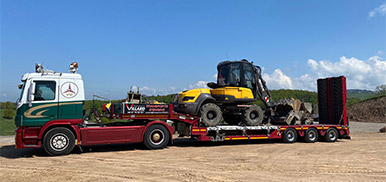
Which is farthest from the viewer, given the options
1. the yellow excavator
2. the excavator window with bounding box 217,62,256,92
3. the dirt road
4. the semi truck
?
the excavator window with bounding box 217,62,256,92

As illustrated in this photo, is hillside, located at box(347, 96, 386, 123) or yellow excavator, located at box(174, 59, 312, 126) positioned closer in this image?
yellow excavator, located at box(174, 59, 312, 126)

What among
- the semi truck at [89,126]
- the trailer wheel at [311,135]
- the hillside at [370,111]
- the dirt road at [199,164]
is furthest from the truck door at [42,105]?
the hillside at [370,111]

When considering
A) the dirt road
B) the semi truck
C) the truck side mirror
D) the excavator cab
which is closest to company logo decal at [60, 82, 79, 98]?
the semi truck

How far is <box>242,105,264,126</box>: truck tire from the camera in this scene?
12.9 meters

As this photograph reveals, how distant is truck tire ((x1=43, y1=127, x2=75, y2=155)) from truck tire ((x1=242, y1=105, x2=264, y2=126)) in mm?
7060

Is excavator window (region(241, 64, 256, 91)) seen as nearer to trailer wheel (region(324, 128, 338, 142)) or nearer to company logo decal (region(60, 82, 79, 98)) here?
trailer wheel (region(324, 128, 338, 142))

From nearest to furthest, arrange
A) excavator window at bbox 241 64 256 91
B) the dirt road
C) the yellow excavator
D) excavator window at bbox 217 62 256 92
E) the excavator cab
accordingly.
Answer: the dirt road → the yellow excavator → the excavator cab → excavator window at bbox 217 62 256 92 → excavator window at bbox 241 64 256 91

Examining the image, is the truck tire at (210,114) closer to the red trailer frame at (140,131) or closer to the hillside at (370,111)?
the red trailer frame at (140,131)

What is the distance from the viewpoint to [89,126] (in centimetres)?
1065

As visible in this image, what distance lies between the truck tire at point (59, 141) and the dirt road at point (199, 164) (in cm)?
29

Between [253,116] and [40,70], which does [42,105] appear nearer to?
[40,70]

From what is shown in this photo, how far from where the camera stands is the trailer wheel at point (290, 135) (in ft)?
43.9

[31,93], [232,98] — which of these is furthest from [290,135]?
Result: [31,93]

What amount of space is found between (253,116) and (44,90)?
27.6 feet
